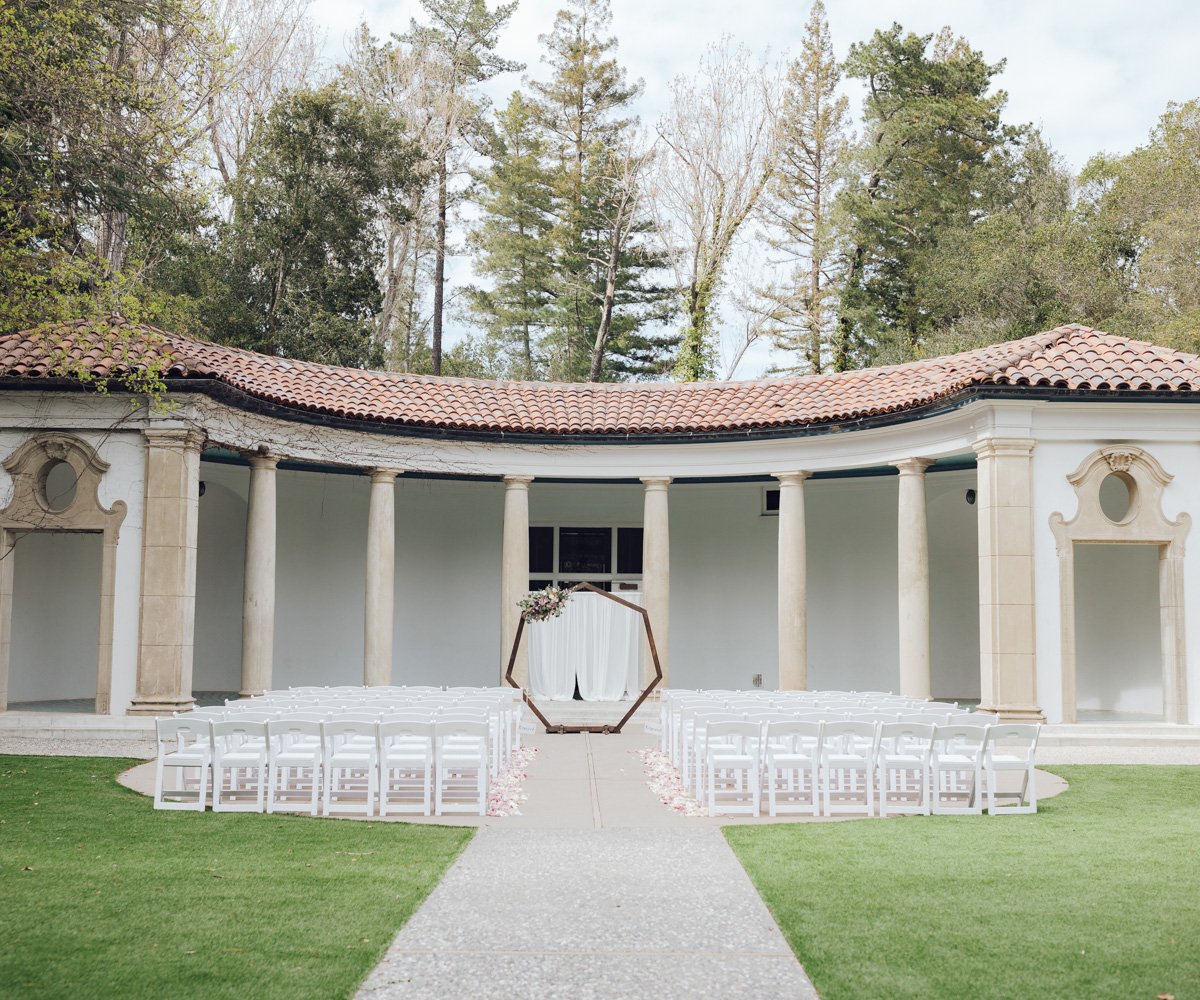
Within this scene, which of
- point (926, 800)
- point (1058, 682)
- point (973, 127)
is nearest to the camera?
point (926, 800)

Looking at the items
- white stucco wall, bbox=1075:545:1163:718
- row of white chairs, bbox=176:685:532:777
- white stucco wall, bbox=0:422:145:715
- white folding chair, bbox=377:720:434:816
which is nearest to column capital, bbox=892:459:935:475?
white stucco wall, bbox=1075:545:1163:718

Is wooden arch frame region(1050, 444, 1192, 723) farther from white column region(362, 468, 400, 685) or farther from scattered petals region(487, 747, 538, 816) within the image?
white column region(362, 468, 400, 685)

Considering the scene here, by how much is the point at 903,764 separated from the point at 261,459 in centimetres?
1142

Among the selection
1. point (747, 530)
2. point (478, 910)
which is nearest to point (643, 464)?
point (747, 530)

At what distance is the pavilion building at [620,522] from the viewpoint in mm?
15484

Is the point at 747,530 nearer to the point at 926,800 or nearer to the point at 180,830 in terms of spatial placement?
the point at 926,800

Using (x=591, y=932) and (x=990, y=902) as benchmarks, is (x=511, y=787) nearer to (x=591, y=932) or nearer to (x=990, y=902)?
(x=591, y=932)

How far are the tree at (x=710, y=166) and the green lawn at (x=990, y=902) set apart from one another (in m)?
24.3

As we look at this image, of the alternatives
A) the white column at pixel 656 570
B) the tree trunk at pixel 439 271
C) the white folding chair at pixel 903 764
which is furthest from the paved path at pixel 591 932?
the tree trunk at pixel 439 271

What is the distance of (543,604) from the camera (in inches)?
680

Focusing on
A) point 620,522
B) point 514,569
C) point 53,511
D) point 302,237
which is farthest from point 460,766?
point 302,237

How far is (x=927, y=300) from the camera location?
32125 millimetres

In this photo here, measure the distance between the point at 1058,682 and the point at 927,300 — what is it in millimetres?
18701

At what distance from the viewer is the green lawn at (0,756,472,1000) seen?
526cm
